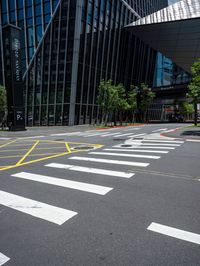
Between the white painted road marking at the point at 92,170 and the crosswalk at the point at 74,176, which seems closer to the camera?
the crosswalk at the point at 74,176

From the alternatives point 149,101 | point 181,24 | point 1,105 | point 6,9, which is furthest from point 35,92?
point 181,24

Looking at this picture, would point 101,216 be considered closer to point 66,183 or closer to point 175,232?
point 175,232

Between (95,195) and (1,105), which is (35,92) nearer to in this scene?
(1,105)

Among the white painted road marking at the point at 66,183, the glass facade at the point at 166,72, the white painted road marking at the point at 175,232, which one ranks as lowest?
the white painted road marking at the point at 66,183

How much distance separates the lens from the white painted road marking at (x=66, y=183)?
6372 millimetres

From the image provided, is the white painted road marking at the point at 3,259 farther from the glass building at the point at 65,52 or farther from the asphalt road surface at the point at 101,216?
the glass building at the point at 65,52

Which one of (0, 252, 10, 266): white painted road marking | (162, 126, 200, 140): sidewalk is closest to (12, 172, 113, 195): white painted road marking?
(0, 252, 10, 266): white painted road marking

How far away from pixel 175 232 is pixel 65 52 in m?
38.9

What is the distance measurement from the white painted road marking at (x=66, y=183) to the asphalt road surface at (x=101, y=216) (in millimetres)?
27

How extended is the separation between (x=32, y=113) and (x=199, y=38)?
3902 cm

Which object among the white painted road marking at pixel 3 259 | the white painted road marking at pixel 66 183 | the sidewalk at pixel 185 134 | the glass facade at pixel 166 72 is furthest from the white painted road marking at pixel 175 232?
the glass facade at pixel 166 72

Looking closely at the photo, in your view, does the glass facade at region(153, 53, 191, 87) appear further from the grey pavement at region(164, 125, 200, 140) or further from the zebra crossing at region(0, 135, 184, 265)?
the zebra crossing at region(0, 135, 184, 265)

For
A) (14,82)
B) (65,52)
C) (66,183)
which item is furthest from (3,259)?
(65,52)

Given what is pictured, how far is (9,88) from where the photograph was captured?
3164cm
